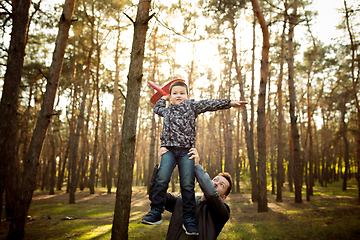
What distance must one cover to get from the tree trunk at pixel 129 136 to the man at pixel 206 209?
1614 millimetres

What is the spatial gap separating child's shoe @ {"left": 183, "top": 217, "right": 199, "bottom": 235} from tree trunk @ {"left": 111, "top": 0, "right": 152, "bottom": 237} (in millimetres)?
1967

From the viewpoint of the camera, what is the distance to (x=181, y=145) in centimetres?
227

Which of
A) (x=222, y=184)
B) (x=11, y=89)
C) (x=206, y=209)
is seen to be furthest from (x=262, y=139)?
(x=11, y=89)

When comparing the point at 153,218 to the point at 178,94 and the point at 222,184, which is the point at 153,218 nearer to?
the point at 222,184

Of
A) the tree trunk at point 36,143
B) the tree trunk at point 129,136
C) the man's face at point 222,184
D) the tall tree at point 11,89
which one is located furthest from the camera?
the tall tree at point 11,89

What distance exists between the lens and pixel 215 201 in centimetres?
207

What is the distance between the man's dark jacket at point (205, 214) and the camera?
2.06 m

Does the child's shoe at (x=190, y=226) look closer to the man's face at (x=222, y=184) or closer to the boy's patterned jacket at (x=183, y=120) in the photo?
the man's face at (x=222, y=184)

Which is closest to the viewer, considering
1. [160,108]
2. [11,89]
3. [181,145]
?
[181,145]

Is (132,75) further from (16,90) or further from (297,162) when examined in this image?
(297,162)

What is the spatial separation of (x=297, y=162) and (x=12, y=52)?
41.8 ft

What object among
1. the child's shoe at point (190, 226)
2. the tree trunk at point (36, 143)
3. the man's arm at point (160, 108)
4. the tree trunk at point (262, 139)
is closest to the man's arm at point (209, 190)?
the child's shoe at point (190, 226)

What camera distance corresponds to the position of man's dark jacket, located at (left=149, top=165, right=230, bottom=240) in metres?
2.06

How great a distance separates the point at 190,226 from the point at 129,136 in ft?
7.07
